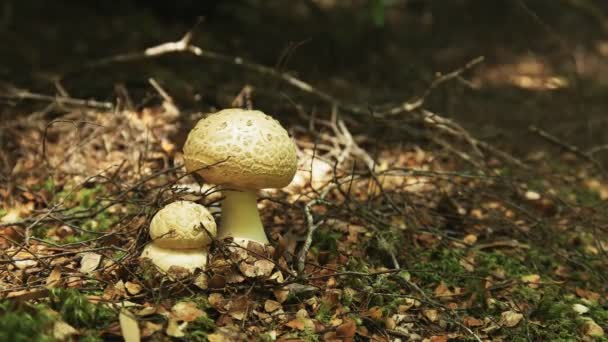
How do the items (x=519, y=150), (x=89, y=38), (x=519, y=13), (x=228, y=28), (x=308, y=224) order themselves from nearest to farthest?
(x=308, y=224)
(x=519, y=150)
(x=89, y=38)
(x=228, y=28)
(x=519, y=13)

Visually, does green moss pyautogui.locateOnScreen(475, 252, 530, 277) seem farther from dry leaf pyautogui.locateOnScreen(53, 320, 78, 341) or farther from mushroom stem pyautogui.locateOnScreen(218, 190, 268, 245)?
dry leaf pyautogui.locateOnScreen(53, 320, 78, 341)

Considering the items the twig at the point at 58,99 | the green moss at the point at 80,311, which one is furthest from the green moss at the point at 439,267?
the twig at the point at 58,99

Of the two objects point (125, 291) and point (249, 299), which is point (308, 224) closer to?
point (249, 299)

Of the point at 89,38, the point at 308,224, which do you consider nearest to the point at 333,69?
the point at 89,38

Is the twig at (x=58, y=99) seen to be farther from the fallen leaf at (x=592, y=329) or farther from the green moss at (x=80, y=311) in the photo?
the fallen leaf at (x=592, y=329)

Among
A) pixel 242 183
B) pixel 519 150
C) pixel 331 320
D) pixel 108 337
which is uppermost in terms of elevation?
pixel 242 183

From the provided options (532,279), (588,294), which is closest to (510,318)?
(532,279)
